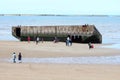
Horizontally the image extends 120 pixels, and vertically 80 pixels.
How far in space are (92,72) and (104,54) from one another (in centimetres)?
1137

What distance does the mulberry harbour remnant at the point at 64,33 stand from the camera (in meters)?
45.9

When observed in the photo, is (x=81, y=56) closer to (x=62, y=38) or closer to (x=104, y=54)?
(x=104, y=54)

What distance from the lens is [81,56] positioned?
1261 inches

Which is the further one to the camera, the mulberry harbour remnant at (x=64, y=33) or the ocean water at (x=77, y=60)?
the mulberry harbour remnant at (x=64, y=33)

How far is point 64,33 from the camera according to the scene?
4678cm

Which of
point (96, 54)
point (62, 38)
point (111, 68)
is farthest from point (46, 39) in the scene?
point (111, 68)

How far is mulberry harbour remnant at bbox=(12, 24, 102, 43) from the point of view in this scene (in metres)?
45.9

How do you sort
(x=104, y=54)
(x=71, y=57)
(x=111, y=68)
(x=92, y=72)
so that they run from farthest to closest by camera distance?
(x=104, y=54) < (x=71, y=57) < (x=111, y=68) < (x=92, y=72)

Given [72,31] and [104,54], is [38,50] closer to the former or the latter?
[104,54]

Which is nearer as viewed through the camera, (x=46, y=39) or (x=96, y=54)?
(x=96, y=54)

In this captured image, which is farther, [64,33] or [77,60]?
[64,33]

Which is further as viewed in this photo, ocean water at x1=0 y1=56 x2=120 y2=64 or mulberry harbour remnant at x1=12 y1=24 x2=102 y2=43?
mulberry harbour remnant at x1=12 y1=24 x2=102 y2=43

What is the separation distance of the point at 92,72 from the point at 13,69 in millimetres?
4460

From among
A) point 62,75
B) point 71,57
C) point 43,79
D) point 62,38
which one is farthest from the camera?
point 62,38
